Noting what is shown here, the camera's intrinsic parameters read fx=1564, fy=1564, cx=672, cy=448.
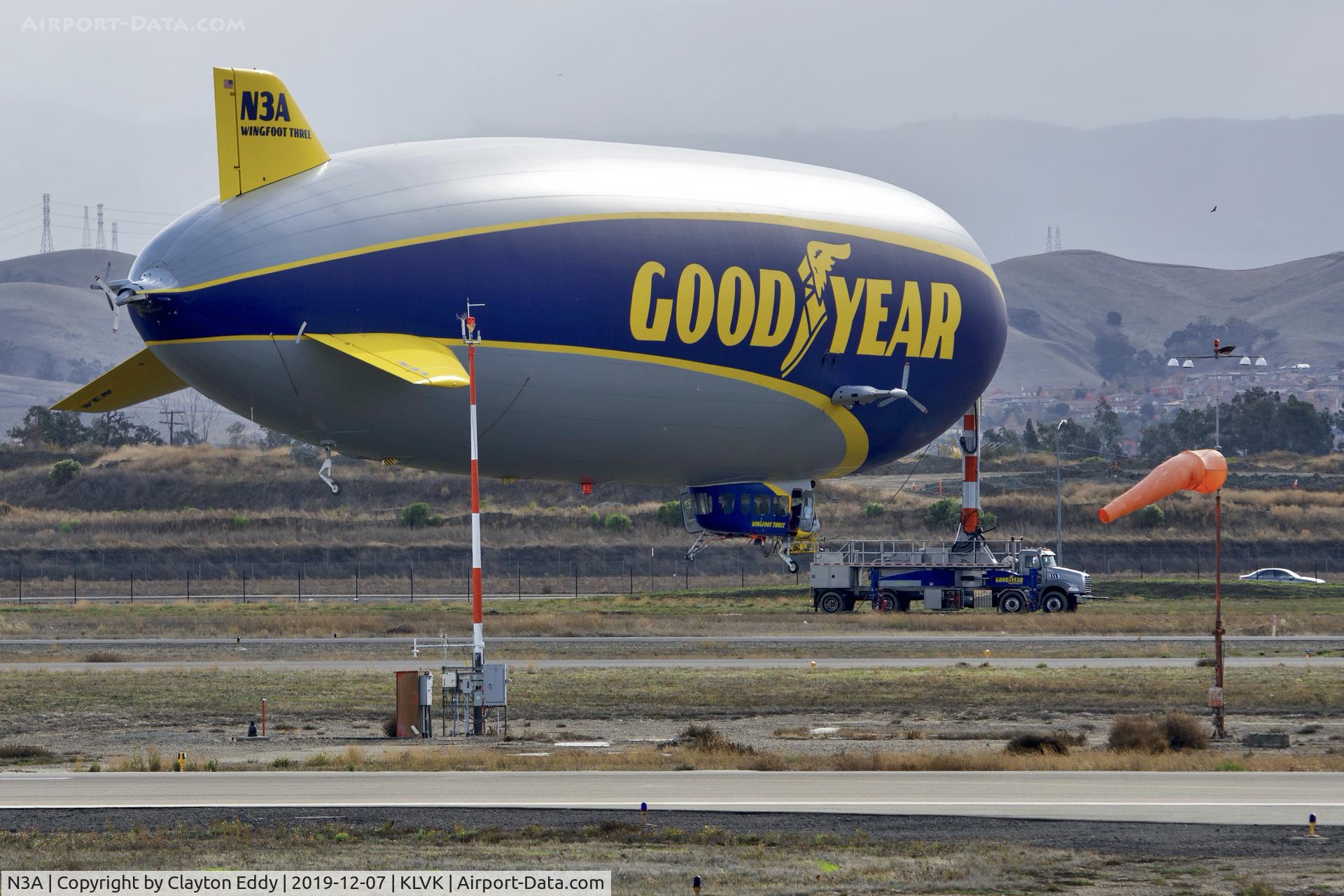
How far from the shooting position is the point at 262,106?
36.0m

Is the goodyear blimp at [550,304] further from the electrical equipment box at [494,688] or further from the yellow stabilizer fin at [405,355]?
the electrical equipment box at [494,688]

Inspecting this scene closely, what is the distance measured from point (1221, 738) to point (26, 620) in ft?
183

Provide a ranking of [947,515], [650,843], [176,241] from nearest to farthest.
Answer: [650,843], [176,241], [947,515]

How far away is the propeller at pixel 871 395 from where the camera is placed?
43.8 m

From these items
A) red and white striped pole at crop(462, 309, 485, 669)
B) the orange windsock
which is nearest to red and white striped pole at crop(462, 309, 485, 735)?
red and white striped pole at crop(462, 309, 485, 669)

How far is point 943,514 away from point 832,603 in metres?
46.8

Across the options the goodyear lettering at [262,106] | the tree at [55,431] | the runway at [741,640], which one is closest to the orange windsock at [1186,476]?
the runway at [741,640]

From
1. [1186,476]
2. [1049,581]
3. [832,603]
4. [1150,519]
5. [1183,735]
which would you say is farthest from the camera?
[1150,519]

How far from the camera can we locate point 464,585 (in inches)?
3856

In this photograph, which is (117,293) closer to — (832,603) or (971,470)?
(971,470)

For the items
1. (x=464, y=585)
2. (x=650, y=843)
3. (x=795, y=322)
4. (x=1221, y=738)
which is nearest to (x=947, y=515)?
(x=464, y=585)

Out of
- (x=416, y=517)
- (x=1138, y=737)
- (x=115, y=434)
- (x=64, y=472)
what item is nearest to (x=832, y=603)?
(x=1138, y=737)

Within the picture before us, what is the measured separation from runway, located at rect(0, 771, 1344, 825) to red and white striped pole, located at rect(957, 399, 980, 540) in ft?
115

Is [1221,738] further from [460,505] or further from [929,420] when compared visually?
[460,505]
